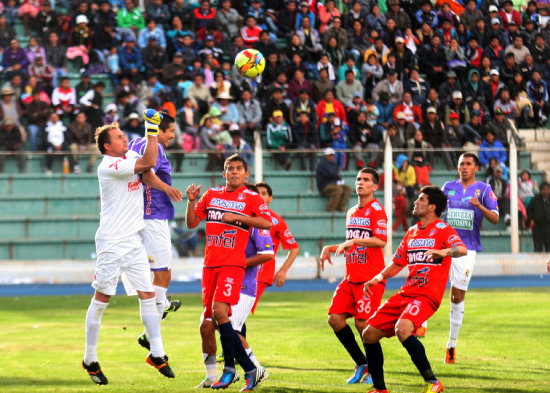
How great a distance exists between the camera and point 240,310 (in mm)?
8484

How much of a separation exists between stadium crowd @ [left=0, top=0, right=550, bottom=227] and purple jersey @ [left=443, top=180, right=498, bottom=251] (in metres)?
7.53

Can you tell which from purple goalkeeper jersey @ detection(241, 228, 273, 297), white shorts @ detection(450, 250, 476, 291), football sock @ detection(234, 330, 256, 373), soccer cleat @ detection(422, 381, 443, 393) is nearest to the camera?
soccer cleat @ detection(422, 381, 443, 393)

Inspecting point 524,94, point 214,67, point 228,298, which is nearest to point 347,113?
point 214,67

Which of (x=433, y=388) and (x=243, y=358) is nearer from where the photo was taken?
(x=433, y=388)

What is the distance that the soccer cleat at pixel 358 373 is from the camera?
843 centimetres

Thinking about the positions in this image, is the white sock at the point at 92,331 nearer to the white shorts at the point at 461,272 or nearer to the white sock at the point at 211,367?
the white sock at the point at 211,367

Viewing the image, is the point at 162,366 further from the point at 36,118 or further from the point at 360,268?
the point at 36,118

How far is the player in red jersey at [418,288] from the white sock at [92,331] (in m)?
2.44

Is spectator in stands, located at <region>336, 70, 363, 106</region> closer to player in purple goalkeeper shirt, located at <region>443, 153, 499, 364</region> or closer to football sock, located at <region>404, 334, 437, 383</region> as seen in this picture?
player in purple goalkeeper shirt, located at <region>443, 153, 499, 364</region>

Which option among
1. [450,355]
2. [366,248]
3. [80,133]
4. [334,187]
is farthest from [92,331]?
[80,133]

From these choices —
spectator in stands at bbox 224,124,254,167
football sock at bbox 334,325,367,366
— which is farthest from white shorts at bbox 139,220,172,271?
spectator in stands at bbox 224,124,254,167

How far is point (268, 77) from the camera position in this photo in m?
21.3

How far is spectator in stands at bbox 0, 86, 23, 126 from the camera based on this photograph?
19266mm

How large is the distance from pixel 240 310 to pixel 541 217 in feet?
38.7
